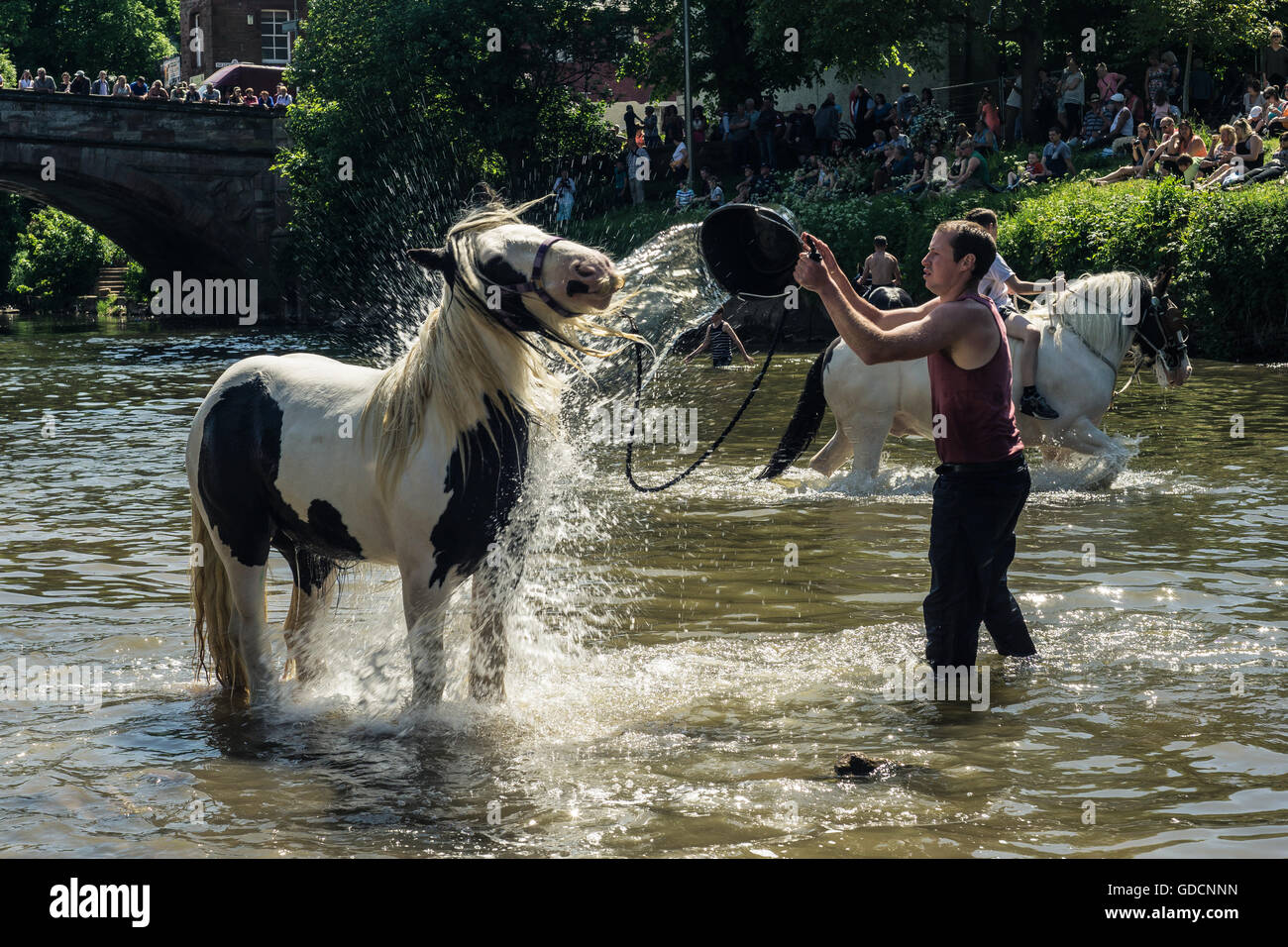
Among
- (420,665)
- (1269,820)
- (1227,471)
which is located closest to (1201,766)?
(1269,820)

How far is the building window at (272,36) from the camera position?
69.4 m

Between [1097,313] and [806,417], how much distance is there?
8.19ft

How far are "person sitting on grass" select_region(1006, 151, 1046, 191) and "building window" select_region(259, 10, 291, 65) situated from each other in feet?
171

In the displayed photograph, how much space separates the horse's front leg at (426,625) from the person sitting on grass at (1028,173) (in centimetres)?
2251

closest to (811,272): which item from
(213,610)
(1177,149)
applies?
(213,610)

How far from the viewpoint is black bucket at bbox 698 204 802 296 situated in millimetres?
6246

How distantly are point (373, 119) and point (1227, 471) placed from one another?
3209 cm

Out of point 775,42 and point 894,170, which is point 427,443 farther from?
point 775,42

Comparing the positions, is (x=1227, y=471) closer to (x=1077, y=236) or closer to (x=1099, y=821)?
(x=1099, y=821)

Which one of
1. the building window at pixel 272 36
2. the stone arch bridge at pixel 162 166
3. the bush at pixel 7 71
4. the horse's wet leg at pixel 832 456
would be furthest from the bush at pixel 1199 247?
the building window at pixel 272 36

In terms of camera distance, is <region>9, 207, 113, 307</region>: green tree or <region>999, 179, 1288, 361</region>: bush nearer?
<region>999, 179, 1288, 361</region>: bush

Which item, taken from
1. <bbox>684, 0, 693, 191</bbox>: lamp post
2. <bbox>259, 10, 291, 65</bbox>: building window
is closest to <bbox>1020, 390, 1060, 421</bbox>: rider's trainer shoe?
<bbox>684, 0, 693, 191</bbox>: lamp post

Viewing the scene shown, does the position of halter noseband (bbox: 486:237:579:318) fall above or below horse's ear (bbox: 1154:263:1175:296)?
below

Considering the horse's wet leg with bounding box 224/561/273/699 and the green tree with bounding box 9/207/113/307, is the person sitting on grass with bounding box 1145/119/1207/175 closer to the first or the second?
the horse's wet leg with bounding box 224/561/273/699
